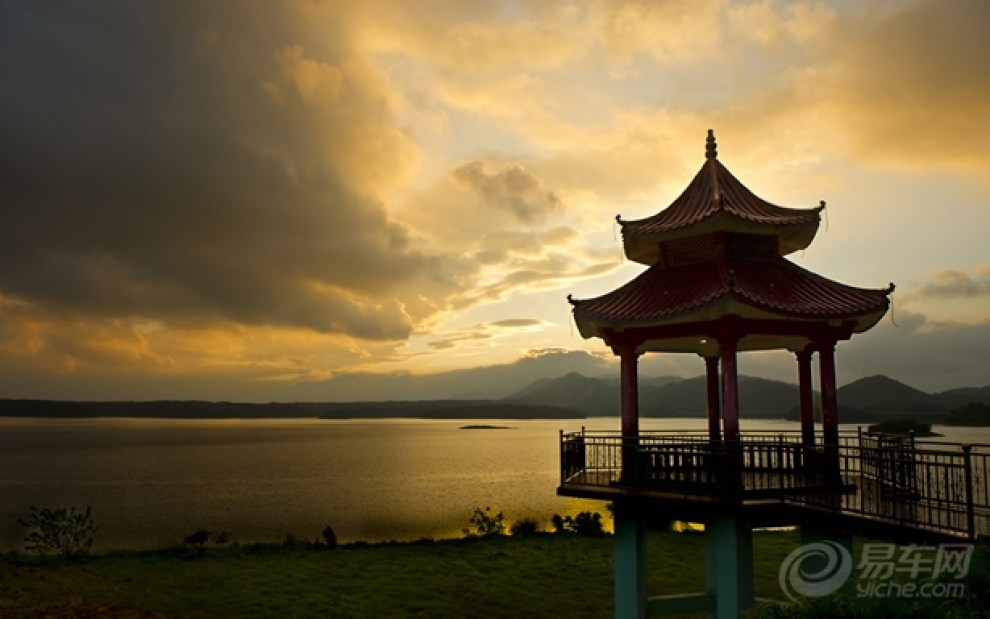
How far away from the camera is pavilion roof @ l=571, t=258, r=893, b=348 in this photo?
38.3 ft

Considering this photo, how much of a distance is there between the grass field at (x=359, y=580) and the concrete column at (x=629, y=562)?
718 centimetres

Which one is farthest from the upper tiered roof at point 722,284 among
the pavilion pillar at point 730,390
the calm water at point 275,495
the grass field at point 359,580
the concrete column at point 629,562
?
the calm water at point 275,495

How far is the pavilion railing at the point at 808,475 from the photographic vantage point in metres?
10.1

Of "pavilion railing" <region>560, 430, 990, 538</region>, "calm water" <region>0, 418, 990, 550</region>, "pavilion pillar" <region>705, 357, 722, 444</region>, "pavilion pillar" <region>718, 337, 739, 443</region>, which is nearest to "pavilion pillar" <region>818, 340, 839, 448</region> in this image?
"pavilion railing" <region>560, 430, 990, 538</region>

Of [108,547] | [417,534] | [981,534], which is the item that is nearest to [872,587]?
[981,534]

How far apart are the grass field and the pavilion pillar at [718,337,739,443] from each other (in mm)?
9999

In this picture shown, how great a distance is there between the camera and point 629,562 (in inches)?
496

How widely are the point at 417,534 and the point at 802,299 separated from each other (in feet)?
112

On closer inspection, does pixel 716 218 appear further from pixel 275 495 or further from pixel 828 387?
pixel 275 495

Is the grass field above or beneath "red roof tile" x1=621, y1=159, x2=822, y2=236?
beneath

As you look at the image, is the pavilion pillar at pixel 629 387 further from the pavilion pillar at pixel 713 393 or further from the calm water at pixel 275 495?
the calm water at pixel 275 495

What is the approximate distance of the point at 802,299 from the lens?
12469mm

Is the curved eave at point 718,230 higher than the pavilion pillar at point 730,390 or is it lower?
higher

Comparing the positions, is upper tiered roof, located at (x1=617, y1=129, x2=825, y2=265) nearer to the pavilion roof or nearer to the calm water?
the pavilion roof
